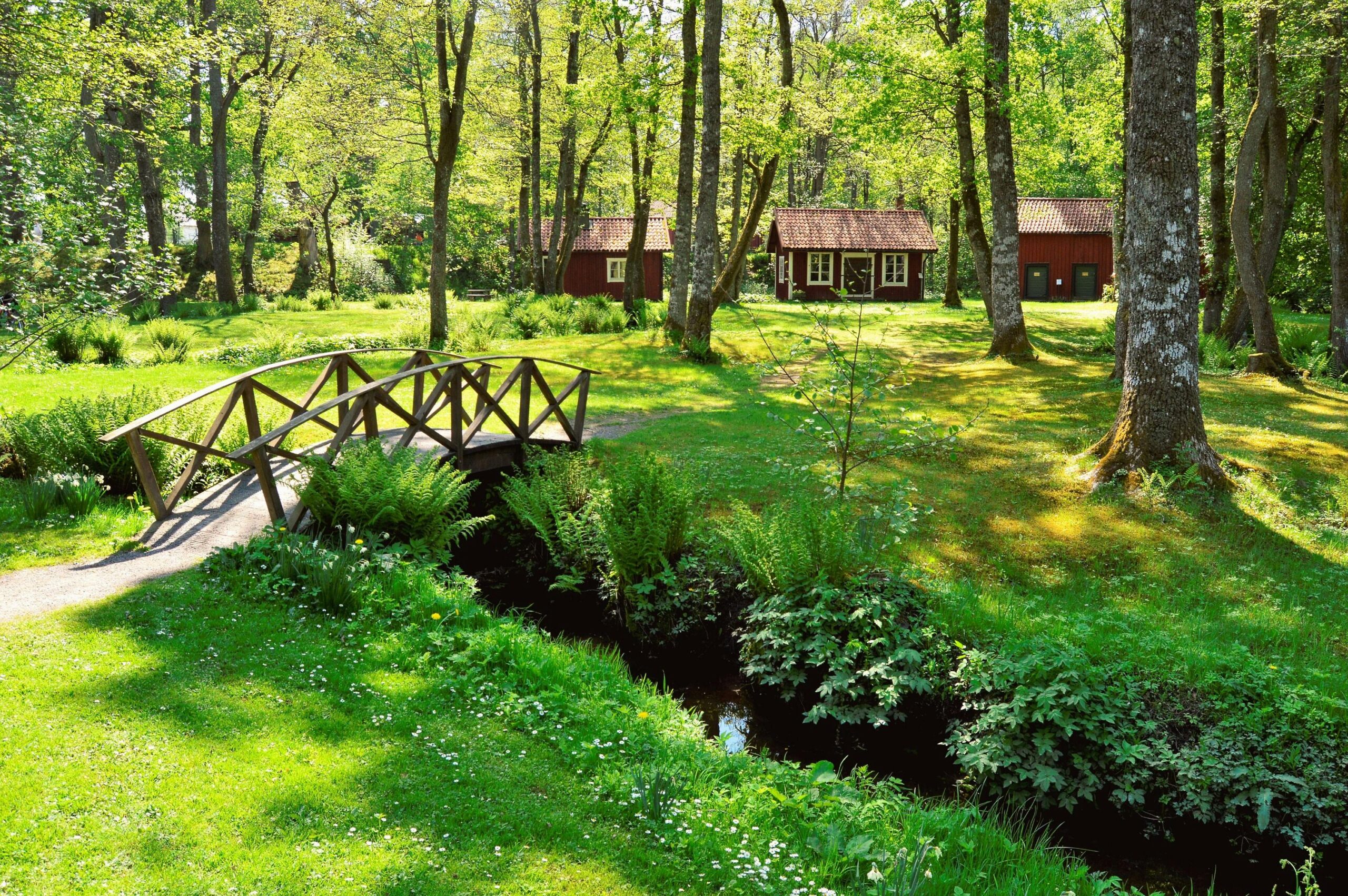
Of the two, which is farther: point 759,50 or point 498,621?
point 759,50

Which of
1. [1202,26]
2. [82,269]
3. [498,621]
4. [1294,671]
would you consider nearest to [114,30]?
[82,269]

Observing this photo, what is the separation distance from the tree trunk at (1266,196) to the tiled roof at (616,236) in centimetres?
2739

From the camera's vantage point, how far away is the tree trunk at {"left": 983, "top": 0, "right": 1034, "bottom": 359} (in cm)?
1592

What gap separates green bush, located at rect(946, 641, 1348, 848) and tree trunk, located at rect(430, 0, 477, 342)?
14.1 meters

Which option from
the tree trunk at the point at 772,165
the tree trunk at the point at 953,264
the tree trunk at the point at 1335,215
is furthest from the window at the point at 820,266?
the tree trunk at the point at 1335,215

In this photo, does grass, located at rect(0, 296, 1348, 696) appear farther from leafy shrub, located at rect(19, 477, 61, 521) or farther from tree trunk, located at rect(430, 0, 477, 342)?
leafy shrub, located at rect(19, 477, 61, 521)

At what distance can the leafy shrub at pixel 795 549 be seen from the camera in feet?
22.6

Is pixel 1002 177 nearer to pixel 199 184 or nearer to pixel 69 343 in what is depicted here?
pixel 69 343

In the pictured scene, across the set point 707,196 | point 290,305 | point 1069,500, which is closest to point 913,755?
point 1069,500

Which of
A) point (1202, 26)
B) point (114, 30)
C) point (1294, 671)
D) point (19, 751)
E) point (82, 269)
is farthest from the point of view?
point (1202, 26)

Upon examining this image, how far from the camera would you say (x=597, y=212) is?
176ft

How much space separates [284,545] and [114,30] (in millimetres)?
9099

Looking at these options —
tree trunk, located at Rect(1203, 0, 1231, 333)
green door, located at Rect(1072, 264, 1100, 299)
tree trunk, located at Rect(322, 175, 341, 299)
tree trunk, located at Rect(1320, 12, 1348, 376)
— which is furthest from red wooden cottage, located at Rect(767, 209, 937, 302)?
tree trunk, located at Rect(1320, 12, 1348, 376)

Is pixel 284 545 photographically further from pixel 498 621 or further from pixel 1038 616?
pixel 1038 616
